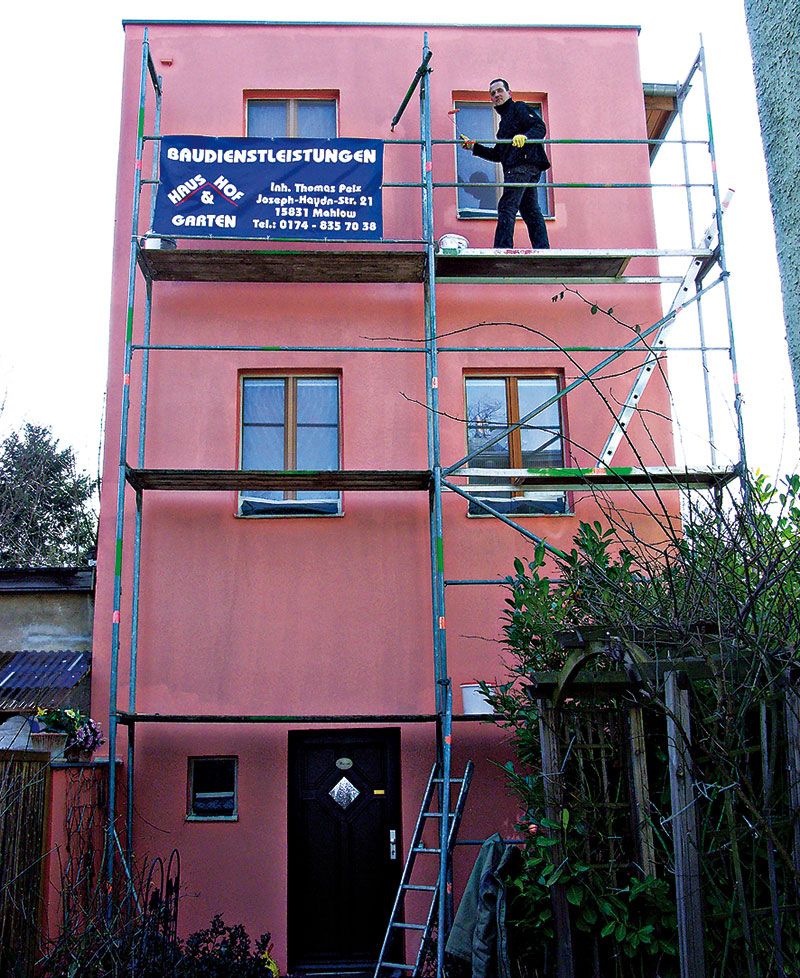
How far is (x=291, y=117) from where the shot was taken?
10836mm

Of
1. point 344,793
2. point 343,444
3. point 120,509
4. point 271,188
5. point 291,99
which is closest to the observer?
point 120,509

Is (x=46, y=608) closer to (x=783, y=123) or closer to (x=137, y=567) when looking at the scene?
(x=137, y=567)

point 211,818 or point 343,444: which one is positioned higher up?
point 343,444

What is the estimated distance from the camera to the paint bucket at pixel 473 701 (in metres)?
8.76

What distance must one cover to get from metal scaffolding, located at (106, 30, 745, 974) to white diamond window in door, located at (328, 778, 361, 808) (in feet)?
3.01

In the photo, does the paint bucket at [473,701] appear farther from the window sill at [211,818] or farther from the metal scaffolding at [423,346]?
the window sill at [211,818]

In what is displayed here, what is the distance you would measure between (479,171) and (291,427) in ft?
10.8

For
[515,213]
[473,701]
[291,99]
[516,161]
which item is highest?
[291,99]

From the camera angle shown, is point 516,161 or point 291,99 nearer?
point 516,161

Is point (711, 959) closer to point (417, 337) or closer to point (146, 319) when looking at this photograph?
point (417, 337)

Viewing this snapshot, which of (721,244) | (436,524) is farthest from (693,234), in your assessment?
(436,524)

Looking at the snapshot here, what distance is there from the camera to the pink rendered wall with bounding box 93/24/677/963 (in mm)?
9055

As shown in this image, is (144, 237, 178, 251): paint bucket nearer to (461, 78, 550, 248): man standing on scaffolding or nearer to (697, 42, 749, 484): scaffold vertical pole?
(461, 78, 550, 248): man standing on scaffolding

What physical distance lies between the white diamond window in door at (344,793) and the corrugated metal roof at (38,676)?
2.37m
